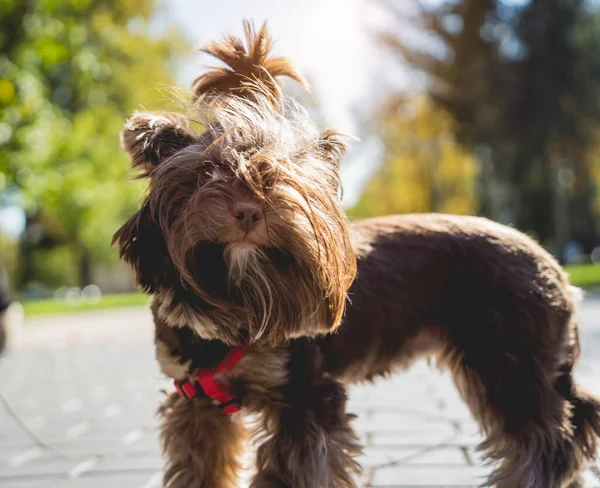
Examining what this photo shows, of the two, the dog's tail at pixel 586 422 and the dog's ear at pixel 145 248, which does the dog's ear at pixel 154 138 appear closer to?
the dog's ear at pixel 145 248

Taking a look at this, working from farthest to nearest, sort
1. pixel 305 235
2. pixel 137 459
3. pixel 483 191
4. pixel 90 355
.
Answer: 1. pixel 483 191
2. pixel 90 355
3. pixel 137 459
4. pixel 305 235

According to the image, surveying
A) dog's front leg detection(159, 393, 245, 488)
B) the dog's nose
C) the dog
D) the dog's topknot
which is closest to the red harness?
the dog

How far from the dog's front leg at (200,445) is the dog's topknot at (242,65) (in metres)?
1.33

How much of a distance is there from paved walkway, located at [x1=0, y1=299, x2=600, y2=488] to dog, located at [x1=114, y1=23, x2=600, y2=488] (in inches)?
24.6

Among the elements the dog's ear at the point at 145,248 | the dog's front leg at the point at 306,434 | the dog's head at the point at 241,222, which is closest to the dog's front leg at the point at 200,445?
the dog's front leg at the point at 306,434

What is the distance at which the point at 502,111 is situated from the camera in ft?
91.7

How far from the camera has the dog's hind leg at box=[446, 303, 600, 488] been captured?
9.07ft

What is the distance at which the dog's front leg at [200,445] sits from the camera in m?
2.80

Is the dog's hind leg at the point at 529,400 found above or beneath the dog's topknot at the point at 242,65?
beneath

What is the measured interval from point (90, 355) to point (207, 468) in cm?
801

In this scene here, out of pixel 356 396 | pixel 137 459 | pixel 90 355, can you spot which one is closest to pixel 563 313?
pixel 137 459

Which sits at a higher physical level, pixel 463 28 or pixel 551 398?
pixel 463 28

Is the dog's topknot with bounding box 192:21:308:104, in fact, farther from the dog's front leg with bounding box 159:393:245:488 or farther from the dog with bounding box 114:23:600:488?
the dog's front leg with bounding box 159:393:245:488

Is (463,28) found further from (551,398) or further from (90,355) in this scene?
(551,398)
